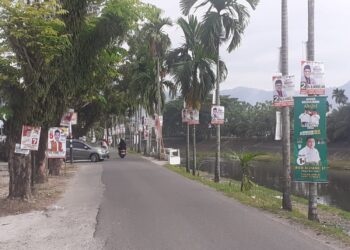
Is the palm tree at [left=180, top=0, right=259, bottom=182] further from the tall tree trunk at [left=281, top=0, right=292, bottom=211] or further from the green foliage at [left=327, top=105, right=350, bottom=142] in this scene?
the green foliage at [left=327, top=105, right=350, bottom=142]

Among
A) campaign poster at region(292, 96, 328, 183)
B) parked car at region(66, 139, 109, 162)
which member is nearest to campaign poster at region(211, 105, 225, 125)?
campaign poster at region(292, 96, 328, 183)

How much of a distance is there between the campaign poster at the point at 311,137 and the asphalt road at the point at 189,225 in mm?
1381

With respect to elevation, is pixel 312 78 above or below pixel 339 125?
below

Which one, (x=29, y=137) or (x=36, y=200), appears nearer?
(x=29, y=137)

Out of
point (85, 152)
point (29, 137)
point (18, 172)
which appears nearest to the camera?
point (29, 137)

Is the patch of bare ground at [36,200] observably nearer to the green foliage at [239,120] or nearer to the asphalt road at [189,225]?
the asphalt road at [189,225]

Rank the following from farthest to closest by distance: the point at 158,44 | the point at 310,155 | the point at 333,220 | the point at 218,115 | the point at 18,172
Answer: the point at 158,44 → the point at 218,115 → the point at 333,220 → the point at 18,172 → the point at 310,155

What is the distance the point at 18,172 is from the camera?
13055mm

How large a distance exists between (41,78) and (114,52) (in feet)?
10.1

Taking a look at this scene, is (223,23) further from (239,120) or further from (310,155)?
(239,120)

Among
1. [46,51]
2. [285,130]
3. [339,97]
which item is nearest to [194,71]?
[285,130]

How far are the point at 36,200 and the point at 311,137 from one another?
24.9ft

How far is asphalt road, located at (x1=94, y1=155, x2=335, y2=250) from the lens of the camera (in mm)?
8641

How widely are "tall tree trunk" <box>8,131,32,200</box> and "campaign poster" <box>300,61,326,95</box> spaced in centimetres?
708
